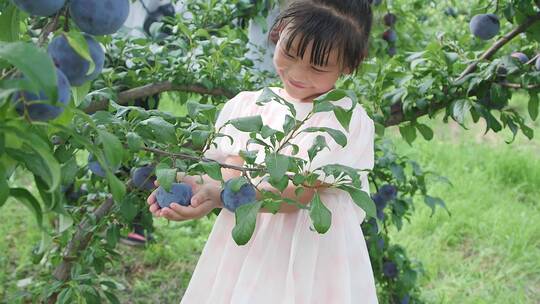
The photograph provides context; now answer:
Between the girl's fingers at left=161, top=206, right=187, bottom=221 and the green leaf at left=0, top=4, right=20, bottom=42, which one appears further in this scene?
the girl's fingers at left=161, top=206, right=187, bottom=221

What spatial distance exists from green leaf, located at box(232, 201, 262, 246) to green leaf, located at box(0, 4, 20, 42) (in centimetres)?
37

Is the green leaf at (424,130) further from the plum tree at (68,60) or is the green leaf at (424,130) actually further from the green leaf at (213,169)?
the plum tree at (68,60)

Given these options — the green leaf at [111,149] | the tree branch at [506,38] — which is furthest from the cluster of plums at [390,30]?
the green leaf at [111,149]

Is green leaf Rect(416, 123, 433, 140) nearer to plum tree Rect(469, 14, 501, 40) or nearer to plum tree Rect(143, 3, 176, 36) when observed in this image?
plum tree Rect(469, 14, 501, 40)

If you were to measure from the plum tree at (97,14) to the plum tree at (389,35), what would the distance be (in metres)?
1.84

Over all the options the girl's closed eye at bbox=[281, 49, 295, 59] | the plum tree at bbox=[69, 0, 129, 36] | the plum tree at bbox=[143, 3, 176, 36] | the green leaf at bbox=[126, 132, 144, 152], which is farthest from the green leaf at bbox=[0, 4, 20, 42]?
the plum tree at bbox=[143, 3, 176, 36]

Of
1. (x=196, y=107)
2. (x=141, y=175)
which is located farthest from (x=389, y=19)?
(x=196, y=107)

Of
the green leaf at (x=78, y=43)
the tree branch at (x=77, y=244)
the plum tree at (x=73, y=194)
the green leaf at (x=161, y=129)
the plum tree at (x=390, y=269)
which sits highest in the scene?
the green leaf at (x=78, y=43)

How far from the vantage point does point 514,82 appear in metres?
1.54

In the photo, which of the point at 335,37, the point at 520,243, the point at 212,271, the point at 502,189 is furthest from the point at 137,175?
the point at 502,189

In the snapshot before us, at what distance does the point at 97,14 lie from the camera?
0.62m

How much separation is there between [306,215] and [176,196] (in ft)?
0.96

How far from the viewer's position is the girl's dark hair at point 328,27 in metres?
1.19

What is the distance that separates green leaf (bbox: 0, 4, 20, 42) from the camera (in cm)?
70
